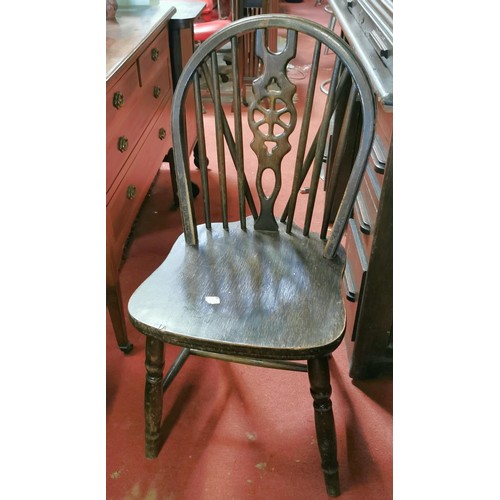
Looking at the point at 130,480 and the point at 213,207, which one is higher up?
the point at 213,207

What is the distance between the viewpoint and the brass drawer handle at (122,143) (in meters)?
1.36

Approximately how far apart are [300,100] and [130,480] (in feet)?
9.62

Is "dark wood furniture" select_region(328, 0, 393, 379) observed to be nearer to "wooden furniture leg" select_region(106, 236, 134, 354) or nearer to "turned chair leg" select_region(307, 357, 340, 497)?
"turned chair leg" select_region(307, 357, 340, 497)

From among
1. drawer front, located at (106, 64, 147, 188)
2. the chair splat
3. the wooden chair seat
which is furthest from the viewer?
drawer front, located at (106, 64, 147, 188)

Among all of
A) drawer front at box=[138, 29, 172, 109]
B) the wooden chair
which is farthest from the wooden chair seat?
drawer front at box=[138, 29, 172, 109]

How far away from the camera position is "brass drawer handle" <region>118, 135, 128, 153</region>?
1.36 metres

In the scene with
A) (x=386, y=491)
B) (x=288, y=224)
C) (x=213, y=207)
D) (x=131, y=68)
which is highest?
(x=131, y=68)

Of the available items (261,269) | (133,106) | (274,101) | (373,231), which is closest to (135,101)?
(133,106)

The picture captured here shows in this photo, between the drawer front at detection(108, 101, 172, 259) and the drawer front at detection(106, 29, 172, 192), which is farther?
the drawer front at detection(108, 101, 172, 259)

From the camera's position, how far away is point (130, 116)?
1.46 m

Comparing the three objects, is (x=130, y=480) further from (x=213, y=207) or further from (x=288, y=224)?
(x=213, y=207)

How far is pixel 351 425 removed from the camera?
1.33 meters

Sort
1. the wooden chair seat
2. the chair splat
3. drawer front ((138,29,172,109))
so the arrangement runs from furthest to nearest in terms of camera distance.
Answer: drawer front ((138,29,172,109))
the chair splat
the wooden chair seat

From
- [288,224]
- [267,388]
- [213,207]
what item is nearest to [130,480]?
[267,388]
